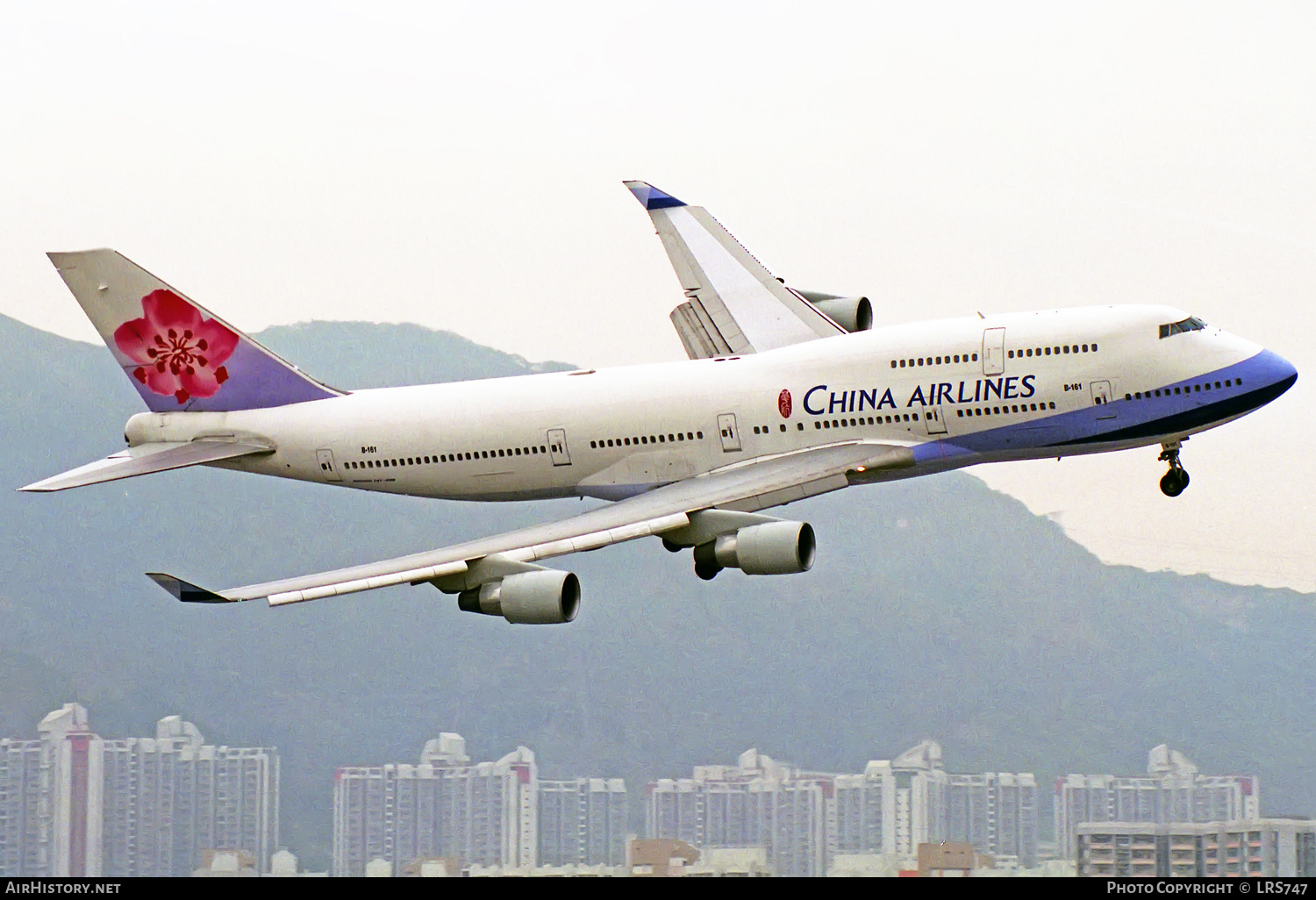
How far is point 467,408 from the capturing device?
65.8 m

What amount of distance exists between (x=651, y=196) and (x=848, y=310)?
10.7 metres

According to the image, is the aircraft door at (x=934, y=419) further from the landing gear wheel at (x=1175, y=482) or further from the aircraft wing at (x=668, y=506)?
the landing gear wheel at (x=1175, y=482)

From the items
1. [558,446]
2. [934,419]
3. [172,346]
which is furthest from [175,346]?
[934,419]

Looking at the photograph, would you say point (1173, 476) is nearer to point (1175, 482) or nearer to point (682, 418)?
point (1175, 482)

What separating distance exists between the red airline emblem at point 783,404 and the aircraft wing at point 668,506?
1314 mm

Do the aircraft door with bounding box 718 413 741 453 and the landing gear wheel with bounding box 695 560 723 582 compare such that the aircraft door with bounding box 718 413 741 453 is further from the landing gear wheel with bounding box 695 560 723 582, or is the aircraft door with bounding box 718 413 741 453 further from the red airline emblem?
the landing gear wheel with bounding box 695 560 723 582

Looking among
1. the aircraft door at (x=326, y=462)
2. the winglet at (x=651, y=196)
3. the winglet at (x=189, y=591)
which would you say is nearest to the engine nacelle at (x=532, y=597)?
the winglet at (x=189, y=591)

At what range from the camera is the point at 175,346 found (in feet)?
232

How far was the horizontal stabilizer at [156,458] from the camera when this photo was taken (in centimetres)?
6506

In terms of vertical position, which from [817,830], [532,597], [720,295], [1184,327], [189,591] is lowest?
[817,830]

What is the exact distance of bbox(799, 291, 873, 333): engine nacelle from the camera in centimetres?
7206

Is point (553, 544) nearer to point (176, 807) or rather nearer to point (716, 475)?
point (716, 475)

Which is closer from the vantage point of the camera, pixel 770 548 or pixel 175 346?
pixel 770 548

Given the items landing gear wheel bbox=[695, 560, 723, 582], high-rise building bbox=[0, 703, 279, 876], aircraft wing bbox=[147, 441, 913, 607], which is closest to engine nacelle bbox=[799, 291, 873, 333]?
aircraft wing bbox=[147, 441, 913, 607]
